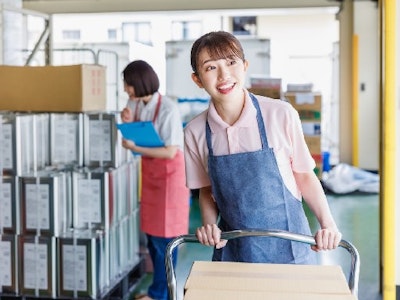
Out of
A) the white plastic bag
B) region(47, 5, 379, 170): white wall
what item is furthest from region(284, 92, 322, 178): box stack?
region(47, 5, 379, 170): white wall

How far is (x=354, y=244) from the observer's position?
17.9ft

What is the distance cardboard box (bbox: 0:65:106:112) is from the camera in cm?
380

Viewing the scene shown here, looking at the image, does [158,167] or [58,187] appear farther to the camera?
[158,167]

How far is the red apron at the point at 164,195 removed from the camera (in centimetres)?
380

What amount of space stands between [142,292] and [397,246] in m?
1.59

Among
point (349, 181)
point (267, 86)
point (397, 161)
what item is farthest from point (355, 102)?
point (397, 161)

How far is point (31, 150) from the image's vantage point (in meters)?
3.71

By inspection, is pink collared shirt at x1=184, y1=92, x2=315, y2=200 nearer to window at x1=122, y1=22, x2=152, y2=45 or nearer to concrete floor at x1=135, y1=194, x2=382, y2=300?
concrete floor at x1=135, y1=194, x2=382, y2=300

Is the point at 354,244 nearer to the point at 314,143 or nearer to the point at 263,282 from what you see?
the point at 314,143

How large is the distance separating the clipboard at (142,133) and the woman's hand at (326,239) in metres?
1.94

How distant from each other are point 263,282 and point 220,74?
615 millimetres

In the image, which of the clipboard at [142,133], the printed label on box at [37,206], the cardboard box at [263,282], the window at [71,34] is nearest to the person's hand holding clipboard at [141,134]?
the clipboard at [142,133]

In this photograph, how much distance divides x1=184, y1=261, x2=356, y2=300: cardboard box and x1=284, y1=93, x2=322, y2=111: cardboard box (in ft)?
23.2

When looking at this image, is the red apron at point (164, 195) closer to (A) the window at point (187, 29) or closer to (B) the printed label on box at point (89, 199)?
(B) the printed label on box at point (89, 199)
